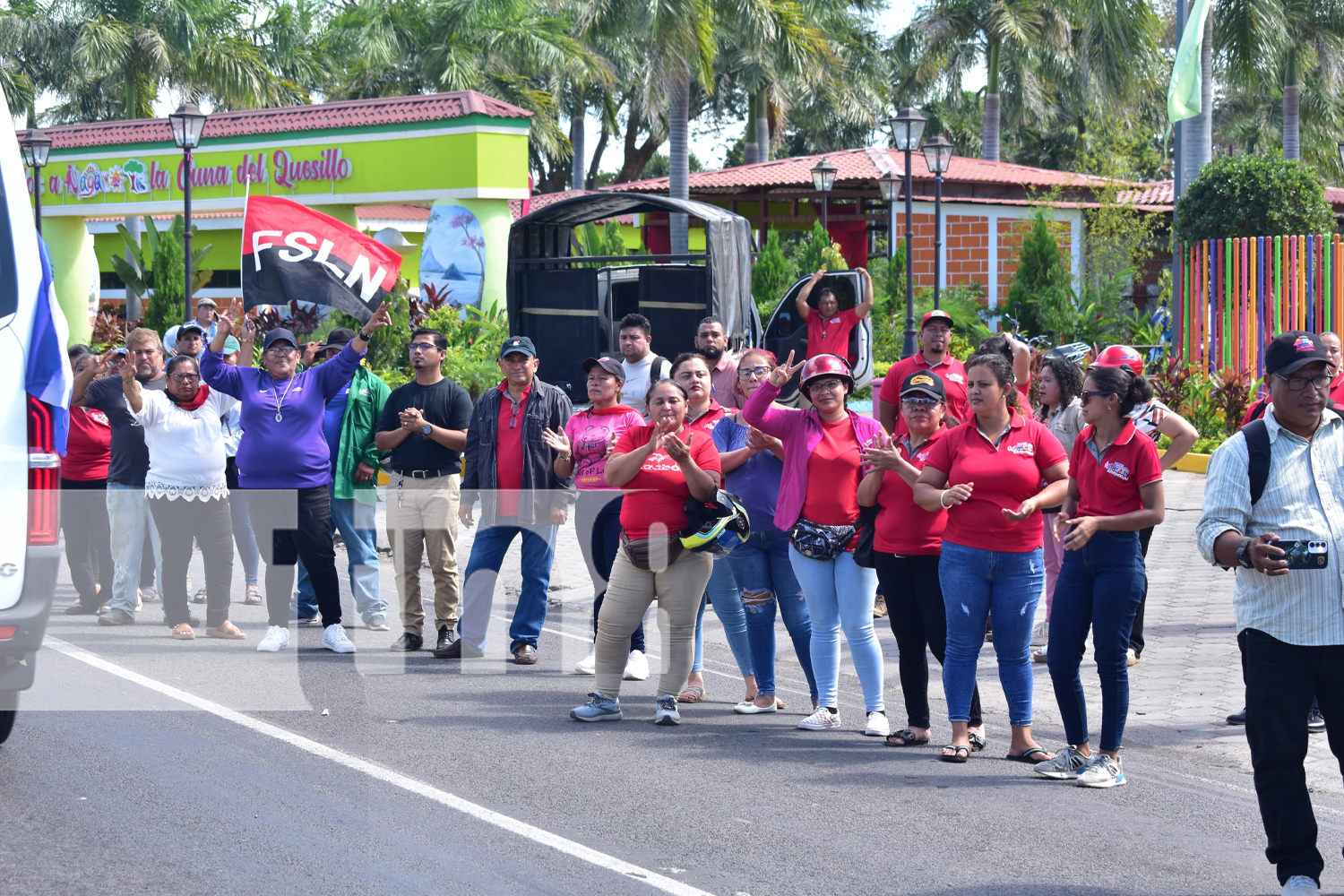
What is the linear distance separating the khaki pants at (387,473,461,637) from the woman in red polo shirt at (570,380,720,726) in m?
1.88

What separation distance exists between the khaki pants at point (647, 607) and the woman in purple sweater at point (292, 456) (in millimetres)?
2214

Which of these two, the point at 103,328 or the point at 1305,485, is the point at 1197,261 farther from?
the point at 103,328

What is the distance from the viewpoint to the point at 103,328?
26750mm

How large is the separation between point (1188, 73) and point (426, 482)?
14.5m

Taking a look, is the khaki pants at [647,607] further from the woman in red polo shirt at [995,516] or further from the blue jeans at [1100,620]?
the blue jeans at [1100,620]

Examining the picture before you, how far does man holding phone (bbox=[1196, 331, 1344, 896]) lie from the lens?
14.8 feet

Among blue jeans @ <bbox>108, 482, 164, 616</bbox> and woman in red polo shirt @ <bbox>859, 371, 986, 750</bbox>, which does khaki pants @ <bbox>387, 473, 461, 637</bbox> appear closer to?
blue jeans @ <bbox>108, 482, 164, 616</bbox>

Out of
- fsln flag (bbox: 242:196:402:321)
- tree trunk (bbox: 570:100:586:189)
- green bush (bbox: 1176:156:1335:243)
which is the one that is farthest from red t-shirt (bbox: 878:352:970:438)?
tree trunk (bbox: 570:100:586:189)

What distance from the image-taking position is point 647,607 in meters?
7.02

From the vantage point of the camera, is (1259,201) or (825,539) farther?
(1259,201)

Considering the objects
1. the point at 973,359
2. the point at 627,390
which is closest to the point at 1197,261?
the point at 627,390

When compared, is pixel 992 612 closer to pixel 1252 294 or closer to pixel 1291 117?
pixel 1252 294

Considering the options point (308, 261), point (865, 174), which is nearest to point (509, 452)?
point (308, 261)

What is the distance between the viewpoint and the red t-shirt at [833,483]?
267 inches
